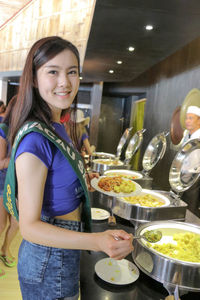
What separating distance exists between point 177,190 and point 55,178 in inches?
34.3

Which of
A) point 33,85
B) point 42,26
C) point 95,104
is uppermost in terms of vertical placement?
point 42,26

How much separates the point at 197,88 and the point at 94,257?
180cm

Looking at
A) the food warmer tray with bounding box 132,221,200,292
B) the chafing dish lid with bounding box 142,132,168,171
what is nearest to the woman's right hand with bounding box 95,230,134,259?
the food warmer tray with bounding box 132,221,200,292

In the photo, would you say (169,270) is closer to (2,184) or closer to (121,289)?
(121,289)

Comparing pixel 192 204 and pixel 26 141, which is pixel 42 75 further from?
pixel 192 204

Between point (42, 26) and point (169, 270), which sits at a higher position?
point (42, 26)

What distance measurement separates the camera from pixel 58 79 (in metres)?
0.72

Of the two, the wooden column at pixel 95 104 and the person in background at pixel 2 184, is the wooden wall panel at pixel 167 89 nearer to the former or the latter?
the person in background at pixel 2 184

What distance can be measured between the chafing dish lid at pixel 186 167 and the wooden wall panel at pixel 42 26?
315cm

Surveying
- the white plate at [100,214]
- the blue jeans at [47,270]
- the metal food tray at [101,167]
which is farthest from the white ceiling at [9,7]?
the blue jeans at [47,270]

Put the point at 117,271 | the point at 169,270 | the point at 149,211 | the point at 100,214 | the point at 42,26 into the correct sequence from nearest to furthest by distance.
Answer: the point at 169,270 → the point at 117,271 → the point at 149,211 → the point at 100,214 → the point at 42,26

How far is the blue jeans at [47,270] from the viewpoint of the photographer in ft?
2.40

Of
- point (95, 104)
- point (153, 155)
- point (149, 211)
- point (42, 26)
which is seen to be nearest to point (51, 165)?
point (149, 211)

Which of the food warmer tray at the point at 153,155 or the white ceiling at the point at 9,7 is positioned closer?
the food warmer tray at the point at 153,155
